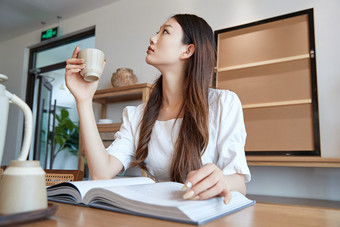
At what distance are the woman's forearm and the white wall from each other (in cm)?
183

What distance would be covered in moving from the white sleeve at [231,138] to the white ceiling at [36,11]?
3306mm

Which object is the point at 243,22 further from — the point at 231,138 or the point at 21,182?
the point at 21,182

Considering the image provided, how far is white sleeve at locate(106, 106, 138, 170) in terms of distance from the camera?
1.23 meters

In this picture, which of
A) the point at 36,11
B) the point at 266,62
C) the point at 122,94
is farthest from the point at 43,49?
the point at 266,62

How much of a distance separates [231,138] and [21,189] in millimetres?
750

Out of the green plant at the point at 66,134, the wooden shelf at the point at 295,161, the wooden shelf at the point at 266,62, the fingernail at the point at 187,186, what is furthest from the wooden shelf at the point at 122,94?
the fingernail at the point at 187,186

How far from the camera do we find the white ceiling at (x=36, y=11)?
3996mm

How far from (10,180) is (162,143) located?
2.64 ft

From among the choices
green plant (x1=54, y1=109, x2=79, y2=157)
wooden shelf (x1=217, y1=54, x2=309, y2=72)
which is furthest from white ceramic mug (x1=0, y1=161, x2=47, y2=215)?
green plant (x1=54, y1=109, x2=79, y2=157)

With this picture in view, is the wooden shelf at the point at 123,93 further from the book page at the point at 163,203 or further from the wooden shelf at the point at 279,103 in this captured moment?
the book page at the point at 163,203

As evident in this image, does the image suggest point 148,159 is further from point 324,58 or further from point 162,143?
point 324,58

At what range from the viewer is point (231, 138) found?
1.03m

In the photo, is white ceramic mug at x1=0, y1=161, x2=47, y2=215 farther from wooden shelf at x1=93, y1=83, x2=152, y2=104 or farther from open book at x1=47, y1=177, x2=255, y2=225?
wooden shelf at x1=93, y1=83, x2=152, y2=104

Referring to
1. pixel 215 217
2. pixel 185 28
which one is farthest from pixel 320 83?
pixel 215 217
